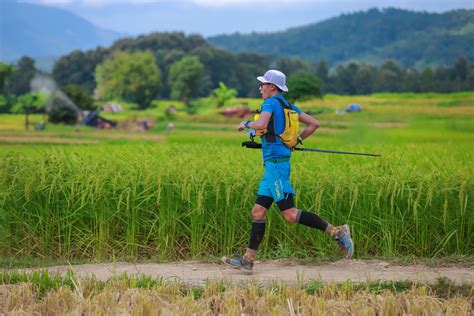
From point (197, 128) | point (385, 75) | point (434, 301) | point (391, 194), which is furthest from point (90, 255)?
point (385, 75)

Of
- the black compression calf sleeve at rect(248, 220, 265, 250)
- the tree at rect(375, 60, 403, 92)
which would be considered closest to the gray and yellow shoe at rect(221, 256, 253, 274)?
the black compression calf sleeve at rect(248, 220, 265, 250)

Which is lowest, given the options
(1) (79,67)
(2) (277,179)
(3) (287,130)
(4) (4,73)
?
(2) (277,179)

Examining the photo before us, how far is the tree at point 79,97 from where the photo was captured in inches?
1106

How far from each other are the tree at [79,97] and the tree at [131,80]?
2371mm

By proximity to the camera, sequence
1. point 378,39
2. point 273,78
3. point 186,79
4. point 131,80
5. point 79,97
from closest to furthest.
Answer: point 273,78 < point 79,97 < point 186,79 < point 131,80 < point 378,39

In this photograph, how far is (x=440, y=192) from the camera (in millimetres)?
8273

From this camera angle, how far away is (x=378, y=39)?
41844 millimetres

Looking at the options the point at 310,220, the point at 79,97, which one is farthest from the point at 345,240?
the point at 79,97

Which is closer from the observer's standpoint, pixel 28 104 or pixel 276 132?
pixel 276 132

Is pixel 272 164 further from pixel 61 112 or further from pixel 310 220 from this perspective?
pixel 61 112

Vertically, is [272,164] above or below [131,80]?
below

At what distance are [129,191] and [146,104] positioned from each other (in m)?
23.4

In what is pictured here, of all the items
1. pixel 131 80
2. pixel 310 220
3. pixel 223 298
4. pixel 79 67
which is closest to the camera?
pixel 223 298

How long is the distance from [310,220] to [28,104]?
23.2 meters
